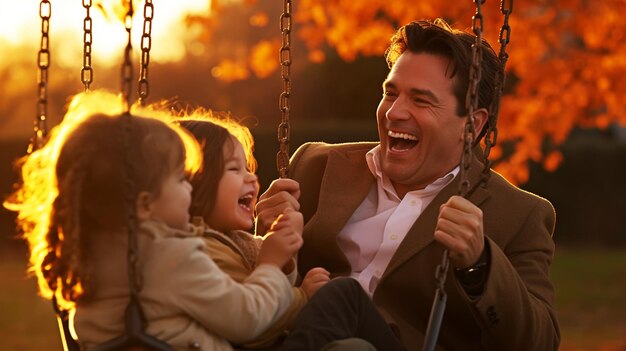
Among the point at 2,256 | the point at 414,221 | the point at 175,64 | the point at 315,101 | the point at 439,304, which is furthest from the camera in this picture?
the point at 175,64

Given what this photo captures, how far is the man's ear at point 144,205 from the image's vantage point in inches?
119

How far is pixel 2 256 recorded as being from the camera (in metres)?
16.6

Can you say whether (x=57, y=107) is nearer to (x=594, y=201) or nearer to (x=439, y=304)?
(x=594, y=201)

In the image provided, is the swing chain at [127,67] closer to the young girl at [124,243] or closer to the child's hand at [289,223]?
the young girl at [124,243]

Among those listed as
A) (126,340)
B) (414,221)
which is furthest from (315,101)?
(126,340)

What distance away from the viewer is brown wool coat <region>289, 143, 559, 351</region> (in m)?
3.73

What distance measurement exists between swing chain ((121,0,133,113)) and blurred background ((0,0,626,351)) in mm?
353

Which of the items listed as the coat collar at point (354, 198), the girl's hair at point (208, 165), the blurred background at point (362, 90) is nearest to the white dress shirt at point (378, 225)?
the coat collar at point (354, 198)

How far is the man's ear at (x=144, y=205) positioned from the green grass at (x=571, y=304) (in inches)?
324

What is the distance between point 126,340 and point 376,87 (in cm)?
1552

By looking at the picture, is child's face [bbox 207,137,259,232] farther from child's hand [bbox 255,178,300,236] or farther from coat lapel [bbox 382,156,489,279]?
coat lapel [bbox 382,156,489,279]

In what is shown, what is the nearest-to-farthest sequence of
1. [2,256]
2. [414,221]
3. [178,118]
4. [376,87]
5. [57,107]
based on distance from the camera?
1. [178,118]
2. [414,221]
3. [2,256]
4. [376,87]
5. [57,107]

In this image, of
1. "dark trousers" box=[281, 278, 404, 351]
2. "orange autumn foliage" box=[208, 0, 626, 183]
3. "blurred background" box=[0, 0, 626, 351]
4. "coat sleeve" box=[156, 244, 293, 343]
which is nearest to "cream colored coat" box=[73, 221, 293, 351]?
"coat sleeve" box=[156, 244, 293, 343]

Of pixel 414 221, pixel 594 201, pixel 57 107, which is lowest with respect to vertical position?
pixel 57 107
